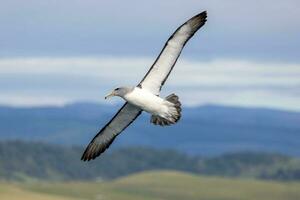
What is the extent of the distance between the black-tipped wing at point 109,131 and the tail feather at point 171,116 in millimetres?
2384

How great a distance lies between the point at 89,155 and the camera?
120 feet

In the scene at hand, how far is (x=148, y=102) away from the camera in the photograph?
32.3 m

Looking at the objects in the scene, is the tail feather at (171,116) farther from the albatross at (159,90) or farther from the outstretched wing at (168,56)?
the outstretched wing at (168,56)

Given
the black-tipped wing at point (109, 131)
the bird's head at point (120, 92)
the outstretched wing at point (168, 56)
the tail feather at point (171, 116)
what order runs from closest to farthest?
the tail feather at point (171, 116) → the bird's head at point (120, 92) → the outstretched wing at point (168, 56) → the black-tipped wing at point (109, 131)

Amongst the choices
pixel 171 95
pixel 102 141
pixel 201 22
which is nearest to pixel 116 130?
pixel 102 141

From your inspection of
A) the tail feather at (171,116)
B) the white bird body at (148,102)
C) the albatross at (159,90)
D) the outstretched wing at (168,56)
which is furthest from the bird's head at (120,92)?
the tail feather at (171,116)

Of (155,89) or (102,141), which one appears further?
(102,141)

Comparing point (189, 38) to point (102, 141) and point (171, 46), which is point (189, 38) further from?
point (102, 141)

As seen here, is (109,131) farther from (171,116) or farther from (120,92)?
(171,116)

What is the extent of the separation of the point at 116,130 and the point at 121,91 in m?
4.42

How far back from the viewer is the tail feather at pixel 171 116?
1278 inches

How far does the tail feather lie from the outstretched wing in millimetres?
744

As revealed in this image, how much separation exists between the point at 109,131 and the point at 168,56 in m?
4.90


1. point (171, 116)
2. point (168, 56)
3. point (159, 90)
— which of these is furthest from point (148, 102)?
point (168, 56)
